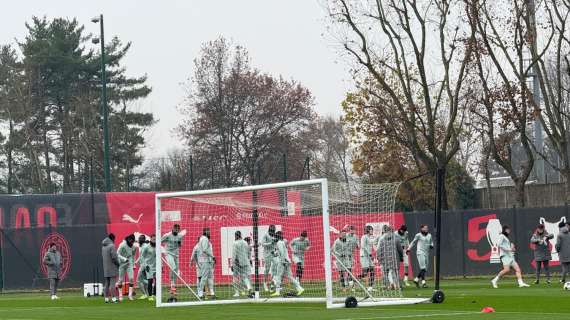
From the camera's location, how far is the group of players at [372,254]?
28.2 metres

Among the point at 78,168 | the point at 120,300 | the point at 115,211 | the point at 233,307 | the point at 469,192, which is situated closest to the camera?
the point at 233,307

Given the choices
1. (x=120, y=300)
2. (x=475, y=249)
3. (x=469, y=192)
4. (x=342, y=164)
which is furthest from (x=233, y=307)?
(x=342, y=164)

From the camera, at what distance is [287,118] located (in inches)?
2820

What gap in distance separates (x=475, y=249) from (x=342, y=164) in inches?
1655

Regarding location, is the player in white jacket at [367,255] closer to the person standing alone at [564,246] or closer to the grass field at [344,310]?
the grass field at [344,310]

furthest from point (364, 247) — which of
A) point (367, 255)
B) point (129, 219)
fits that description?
point (129, 219)

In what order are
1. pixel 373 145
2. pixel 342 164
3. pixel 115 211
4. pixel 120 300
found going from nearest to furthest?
pixel 120 300
pixel 115 211
pixel 373 145
pixel 342 164

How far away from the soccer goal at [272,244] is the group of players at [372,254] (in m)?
0.05

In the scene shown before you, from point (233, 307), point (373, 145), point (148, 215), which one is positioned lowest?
point (233, 307)

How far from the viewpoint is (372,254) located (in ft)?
103

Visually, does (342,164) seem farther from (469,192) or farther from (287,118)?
(469,192)

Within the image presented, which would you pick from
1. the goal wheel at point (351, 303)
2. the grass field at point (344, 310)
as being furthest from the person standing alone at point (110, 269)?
the goal wheel at point (351, 303)

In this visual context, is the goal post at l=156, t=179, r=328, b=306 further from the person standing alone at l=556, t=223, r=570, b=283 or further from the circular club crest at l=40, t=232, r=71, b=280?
the circular club crest at l=40, t=232, r=71, b=280

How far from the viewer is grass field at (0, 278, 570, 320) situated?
20.5m
